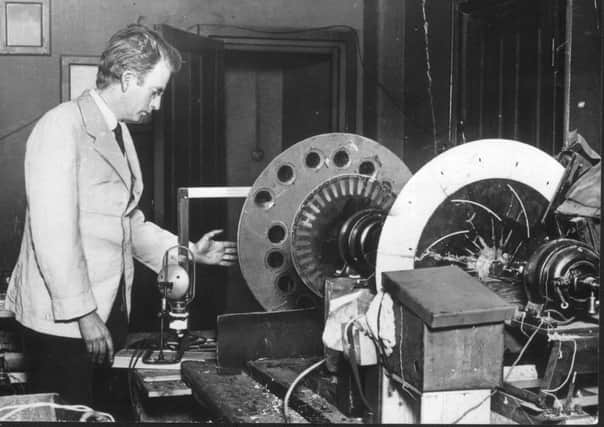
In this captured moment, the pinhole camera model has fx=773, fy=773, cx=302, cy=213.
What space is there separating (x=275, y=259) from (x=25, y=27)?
2072 millimetres

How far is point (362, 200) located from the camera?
250cm

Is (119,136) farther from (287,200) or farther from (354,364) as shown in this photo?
(354,364)

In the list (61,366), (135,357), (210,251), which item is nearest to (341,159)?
(210,251)

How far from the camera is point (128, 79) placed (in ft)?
8.14

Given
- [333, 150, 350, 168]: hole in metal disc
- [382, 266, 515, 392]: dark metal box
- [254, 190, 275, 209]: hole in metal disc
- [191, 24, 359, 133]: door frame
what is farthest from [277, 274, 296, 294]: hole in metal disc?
[191, 24, 359, 133]: door frame

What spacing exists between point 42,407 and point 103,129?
92 centimetres

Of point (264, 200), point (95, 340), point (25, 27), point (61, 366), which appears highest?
point (25, 27)

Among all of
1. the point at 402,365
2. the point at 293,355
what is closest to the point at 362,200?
the point at 293,355

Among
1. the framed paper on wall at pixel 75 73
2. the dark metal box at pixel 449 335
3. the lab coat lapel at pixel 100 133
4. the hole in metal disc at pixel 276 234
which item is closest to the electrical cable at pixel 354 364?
the dark metal box at pixel 449 335

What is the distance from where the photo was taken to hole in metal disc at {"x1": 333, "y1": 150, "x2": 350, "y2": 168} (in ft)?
8.40

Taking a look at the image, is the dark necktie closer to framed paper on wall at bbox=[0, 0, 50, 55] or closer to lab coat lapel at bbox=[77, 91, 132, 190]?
lab coat lapel at bbox=[77, 91, 132, 190]

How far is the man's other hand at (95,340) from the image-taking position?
2342mm

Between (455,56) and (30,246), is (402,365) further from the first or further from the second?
(455,56)

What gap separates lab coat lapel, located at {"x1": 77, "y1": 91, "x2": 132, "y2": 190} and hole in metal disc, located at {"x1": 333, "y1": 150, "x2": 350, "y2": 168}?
71 centimetres
